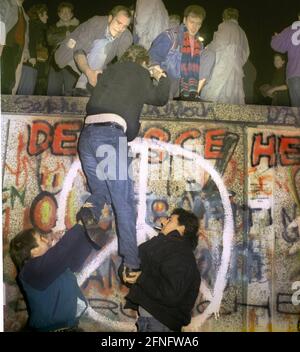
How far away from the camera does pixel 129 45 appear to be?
222 inches

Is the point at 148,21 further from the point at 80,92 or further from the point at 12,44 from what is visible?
the point at 12,44

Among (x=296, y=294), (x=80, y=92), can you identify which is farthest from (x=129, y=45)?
(x=296, y=294)

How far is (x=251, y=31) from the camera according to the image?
5.75 meters

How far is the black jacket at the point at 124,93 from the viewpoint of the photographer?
5.56m

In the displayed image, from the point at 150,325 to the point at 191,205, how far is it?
1.42 meters

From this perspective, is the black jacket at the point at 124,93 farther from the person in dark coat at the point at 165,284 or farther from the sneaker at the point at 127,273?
the sneaker at the point at 127,273

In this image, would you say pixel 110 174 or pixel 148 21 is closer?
pixel 110 174

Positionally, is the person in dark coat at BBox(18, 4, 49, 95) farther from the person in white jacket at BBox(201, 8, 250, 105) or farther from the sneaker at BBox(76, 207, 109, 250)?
the person in white jacket at BBox(201, 8, 250, 105)

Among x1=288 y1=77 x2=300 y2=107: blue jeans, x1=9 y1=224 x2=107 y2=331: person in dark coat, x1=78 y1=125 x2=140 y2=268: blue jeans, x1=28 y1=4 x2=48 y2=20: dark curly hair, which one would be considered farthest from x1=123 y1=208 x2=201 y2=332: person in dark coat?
x1=28 y1=4 x2=48 y2=20: dark curly hair

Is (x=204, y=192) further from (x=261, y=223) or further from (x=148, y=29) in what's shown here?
(x=148, y=29)

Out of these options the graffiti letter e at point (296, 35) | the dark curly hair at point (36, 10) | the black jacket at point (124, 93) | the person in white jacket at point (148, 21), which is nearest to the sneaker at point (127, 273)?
the black jacket at point (124, 93)

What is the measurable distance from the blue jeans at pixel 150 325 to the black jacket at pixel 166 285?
0.13 ft

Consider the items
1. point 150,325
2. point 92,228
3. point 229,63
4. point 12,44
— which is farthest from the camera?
point 229,63

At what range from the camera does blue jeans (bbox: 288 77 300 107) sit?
575 cm
